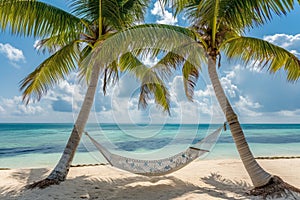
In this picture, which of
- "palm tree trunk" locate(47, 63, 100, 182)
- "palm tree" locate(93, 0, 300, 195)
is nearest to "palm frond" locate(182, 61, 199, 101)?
"palm tree" locate(93, 0, 300, 195)

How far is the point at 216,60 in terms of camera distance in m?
3.46

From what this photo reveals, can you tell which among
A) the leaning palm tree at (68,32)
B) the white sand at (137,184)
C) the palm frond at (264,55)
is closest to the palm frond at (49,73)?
the leaning palm tree at (68,32)

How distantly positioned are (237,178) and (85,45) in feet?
9.21

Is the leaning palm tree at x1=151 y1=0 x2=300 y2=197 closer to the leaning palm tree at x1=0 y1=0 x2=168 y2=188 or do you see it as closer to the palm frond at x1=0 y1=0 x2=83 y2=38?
the leaning palm tree at x1=0 y1=0 x2=168 y2=188

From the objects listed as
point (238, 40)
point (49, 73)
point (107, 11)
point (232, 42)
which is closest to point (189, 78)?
point (232, 42)

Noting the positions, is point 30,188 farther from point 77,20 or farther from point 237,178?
point 237,178

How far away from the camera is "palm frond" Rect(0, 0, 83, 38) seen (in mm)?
3246

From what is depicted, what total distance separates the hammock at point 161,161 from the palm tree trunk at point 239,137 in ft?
0.71

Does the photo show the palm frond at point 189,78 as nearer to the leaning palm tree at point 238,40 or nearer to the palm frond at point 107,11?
the leaning palm tree at point 238,40

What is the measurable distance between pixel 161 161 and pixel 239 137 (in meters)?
0.95

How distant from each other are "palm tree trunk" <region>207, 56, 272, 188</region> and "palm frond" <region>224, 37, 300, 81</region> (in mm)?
445

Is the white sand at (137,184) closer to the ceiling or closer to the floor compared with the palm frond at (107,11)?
closer to the floor

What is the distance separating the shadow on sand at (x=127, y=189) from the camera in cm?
304

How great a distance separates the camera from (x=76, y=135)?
11.4ft
